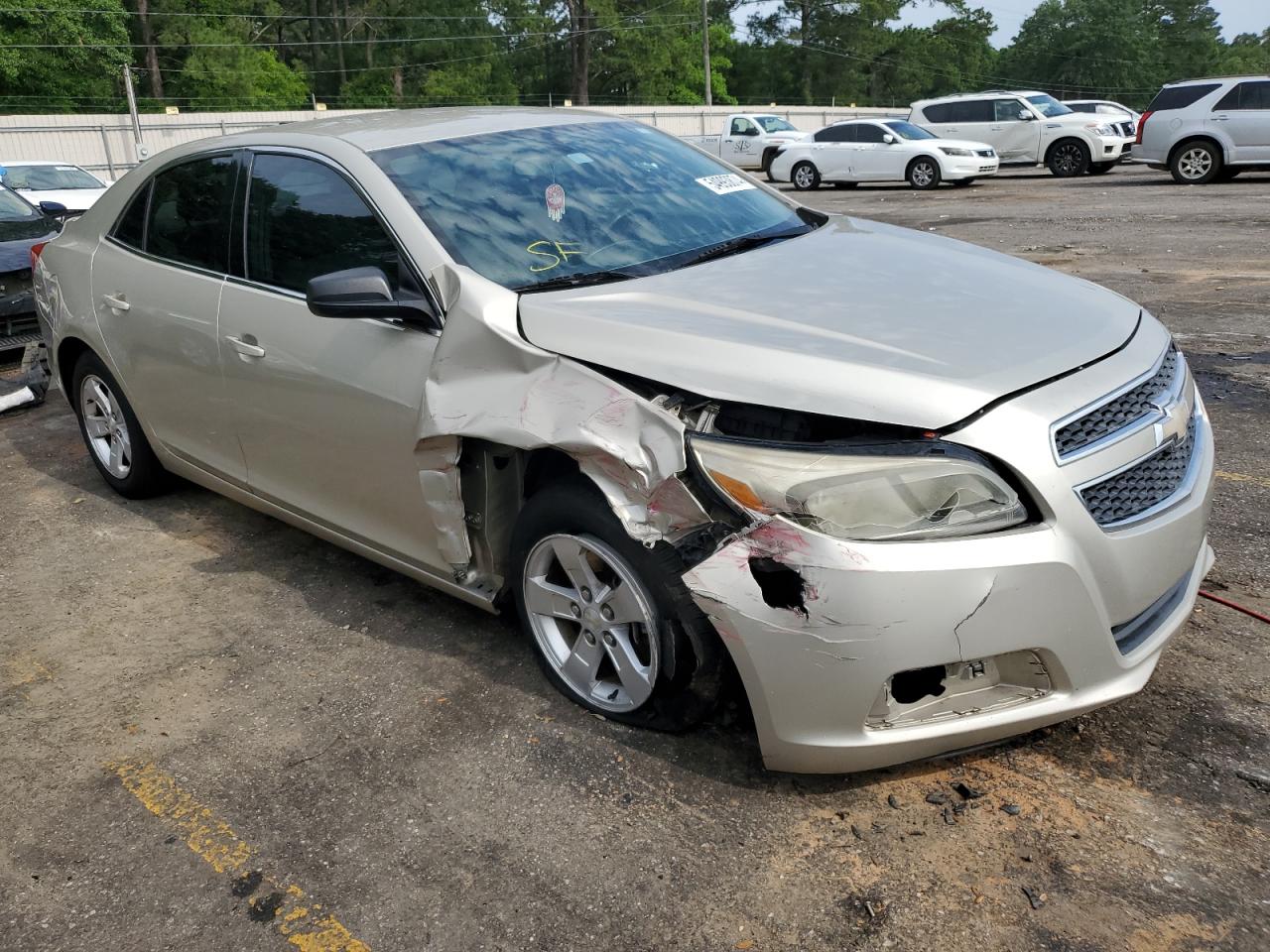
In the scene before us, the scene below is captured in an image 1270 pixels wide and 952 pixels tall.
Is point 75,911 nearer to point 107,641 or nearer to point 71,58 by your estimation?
point 107,641

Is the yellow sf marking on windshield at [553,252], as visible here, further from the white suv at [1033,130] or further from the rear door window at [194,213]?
the white suv at [1033,130]

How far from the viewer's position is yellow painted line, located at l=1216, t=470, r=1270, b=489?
14.8 ft

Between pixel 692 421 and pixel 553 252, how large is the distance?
0.98 metres

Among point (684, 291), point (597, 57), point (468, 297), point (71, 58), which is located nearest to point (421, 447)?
point (468, 297)

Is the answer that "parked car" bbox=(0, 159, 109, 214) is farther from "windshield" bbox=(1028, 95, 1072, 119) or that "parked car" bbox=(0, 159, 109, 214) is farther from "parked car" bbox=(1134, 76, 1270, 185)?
"windshield" bbox=(1028, 95, 1072, 119)

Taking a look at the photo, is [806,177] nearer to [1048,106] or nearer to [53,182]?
[1048,106]

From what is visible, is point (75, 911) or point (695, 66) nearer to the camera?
point (75, 911)

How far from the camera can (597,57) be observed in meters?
65.5

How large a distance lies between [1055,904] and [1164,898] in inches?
9.0

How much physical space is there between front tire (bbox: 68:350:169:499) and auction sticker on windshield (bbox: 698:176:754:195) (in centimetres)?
267

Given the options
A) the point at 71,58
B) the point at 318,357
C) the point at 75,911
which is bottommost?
the point at 75,911

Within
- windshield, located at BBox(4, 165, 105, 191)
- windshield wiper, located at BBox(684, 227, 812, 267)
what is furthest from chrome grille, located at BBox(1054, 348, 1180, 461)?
windshield, located at BBox(4, 165, 105, 191)

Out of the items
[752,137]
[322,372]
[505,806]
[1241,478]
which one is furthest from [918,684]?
[752,137]

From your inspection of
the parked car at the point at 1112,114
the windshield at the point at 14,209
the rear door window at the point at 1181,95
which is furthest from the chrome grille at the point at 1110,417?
the parked car at the point at 1112,114
